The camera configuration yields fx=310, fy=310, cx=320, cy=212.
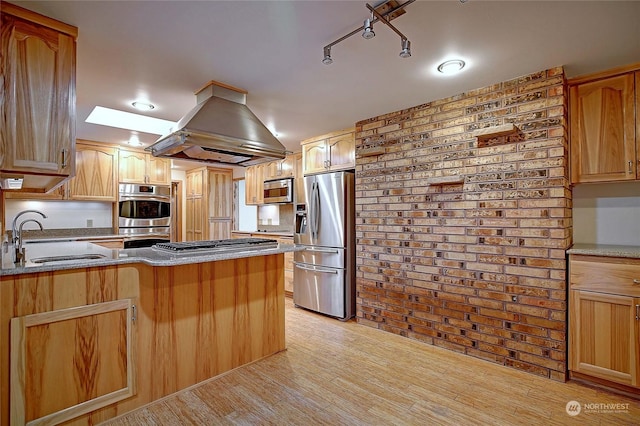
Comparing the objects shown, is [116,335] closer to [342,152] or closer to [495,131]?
[342,152]

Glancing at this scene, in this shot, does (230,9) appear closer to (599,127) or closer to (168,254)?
(168,254)

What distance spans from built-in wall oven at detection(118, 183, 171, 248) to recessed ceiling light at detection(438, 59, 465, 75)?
4.51m

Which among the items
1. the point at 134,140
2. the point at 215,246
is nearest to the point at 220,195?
the point at 134,140

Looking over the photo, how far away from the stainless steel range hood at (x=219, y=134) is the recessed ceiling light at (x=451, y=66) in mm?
1419

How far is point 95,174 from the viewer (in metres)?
4.51

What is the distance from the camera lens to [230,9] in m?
1.64

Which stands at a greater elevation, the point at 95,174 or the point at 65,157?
the point at 95,174

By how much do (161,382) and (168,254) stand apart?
2.82 ft

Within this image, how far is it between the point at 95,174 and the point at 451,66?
15.8 feet

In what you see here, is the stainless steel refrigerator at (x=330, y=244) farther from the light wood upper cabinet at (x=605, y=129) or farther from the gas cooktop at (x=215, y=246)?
the light wood upper cabinet at (x=605, y=129)

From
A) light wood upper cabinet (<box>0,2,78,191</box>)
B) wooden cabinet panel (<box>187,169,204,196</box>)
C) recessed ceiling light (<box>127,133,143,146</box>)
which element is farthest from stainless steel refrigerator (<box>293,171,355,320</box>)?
wooden cabinet panel (<box>187,169,204,196</box>)

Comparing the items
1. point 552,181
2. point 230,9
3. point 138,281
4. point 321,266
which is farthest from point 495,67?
point 138,281
